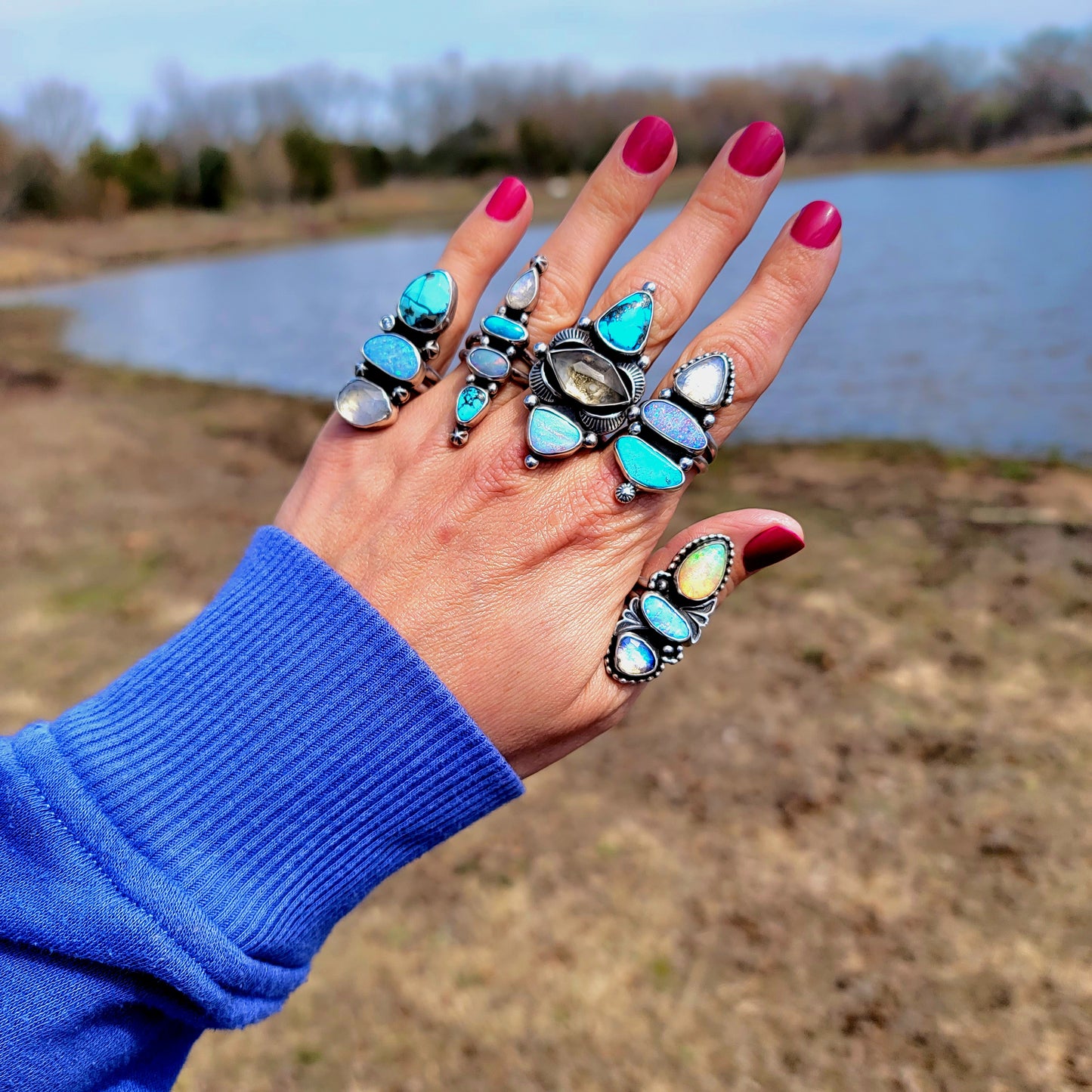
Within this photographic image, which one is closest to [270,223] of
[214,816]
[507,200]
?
[507,200]

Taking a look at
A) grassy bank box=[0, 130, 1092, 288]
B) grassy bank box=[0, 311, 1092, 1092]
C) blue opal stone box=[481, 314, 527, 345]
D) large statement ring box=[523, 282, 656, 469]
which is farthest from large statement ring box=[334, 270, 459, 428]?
grassy bank box=[0, 130, 1092, 288]

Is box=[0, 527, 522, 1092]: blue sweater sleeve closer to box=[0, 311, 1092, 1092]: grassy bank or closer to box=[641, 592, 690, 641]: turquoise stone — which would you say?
box=[641, 592, 690, 641]: turquoise stone

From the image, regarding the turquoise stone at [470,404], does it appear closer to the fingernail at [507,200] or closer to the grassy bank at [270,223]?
the fingernail at [507,200]

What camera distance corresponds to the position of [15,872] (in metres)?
0.99

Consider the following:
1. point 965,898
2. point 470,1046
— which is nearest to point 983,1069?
point 965,898

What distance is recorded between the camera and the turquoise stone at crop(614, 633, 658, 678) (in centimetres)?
135

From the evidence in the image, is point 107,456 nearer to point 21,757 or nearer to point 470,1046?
point 470,1046

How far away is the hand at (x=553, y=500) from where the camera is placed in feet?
4.25

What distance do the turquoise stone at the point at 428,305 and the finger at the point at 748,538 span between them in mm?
587

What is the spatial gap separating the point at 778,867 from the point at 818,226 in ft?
6.04

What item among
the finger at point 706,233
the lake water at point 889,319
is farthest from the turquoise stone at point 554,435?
the lake water at point 889,319

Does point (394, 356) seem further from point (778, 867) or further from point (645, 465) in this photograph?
point (778, 867)

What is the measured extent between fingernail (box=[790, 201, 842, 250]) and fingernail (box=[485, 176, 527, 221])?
56 cm

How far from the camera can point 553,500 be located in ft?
4.57
